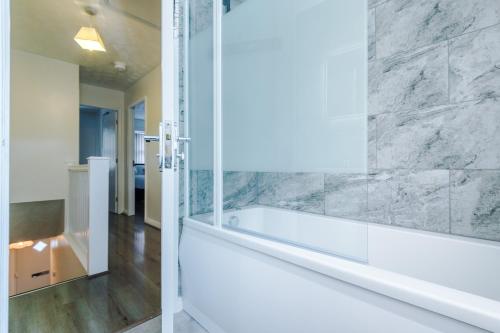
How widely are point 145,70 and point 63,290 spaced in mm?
3153

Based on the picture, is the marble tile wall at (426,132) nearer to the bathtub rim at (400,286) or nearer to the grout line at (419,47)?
the grout line at (419,47)

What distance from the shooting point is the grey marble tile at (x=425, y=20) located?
1.34 meters

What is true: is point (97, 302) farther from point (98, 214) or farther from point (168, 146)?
point (168, 146)

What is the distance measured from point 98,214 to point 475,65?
2913mm

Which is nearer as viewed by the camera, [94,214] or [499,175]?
[499,175]

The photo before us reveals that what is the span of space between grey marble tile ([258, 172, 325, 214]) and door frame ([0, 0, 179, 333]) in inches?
27.5

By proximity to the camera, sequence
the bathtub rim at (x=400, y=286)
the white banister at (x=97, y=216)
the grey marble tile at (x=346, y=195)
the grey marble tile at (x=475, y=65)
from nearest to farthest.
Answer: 1. the bathtub rim at (x=400, y=286)
2. the grey marble tile at (x=475, y=65)
3. the grey marble tile at (x=346, y=195)
4. the white banister at (x=97, y=216)

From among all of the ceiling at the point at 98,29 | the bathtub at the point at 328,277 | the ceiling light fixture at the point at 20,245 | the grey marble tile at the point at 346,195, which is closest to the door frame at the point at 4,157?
the bathtub at the point at 328,277

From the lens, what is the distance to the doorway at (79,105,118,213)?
4758mm

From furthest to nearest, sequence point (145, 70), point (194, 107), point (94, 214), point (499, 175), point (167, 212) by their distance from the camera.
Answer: point (145, 70) < point (94, 214) < point (194, 107) < point (167, 212) < point (499, 175)

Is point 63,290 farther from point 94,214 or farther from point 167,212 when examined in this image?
point 167,212

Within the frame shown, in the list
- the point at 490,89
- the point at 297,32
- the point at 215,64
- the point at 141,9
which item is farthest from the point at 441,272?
the point at 141,9

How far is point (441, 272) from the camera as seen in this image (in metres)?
1.32

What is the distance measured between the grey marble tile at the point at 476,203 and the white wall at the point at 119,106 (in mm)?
4832
